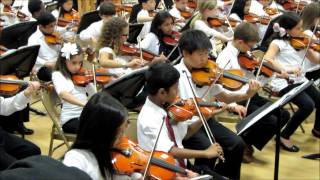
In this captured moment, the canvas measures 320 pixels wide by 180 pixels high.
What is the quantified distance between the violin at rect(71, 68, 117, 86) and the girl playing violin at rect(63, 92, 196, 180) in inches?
57.4

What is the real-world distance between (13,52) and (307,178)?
2.31 meters

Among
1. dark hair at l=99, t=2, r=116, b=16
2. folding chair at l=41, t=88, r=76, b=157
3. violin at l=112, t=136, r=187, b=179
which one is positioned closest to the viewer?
violin at l=112, t=136, r=187, b=179

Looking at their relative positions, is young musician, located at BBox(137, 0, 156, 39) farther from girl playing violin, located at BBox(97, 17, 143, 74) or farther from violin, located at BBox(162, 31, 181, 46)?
girl playing violin, located at BBox(97, 17, 143, 74)

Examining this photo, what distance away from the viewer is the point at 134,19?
584 centimetres

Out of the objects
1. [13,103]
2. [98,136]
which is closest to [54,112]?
[13,103]

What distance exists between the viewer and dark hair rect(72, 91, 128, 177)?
170 cm

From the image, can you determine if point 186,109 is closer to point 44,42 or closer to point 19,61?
point 19,61

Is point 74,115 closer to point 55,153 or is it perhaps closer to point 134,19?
point 55,153

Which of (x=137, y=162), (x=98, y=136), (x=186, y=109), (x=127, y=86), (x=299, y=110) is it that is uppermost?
(x=98, y=136)

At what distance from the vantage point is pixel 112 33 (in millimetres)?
3701

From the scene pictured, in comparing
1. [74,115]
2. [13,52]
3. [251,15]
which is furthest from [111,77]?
[251,15]

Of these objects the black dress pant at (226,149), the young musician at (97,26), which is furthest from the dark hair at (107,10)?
the black dress pant at (226,149)

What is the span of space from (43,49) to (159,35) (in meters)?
1.12

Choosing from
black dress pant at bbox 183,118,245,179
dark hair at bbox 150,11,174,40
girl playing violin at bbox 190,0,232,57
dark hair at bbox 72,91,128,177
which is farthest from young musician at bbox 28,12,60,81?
dark hair at bbox 72,91,128,177
